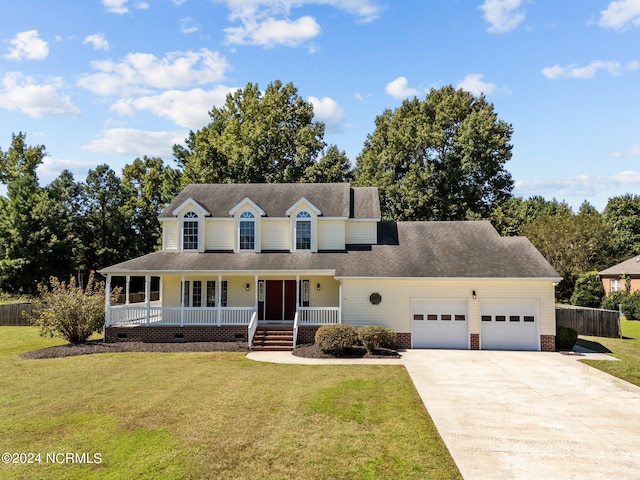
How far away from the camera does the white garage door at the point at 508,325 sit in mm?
19516

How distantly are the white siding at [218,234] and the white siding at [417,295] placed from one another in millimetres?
7162

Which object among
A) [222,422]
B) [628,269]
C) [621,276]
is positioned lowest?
[222,422]

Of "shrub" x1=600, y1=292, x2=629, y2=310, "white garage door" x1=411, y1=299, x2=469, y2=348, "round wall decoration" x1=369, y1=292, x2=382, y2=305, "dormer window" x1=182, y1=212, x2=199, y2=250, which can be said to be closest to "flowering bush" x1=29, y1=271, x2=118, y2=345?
"dormer window" x1=182, y1=212, x2=199, y2=250

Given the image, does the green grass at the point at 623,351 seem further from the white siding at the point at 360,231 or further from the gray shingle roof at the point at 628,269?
the white siding at the point at 360,231

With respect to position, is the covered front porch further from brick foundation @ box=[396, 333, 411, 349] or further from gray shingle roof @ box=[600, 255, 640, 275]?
gray shingle roof @ box=[600, 255, 640, 275]

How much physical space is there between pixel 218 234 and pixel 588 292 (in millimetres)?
28007

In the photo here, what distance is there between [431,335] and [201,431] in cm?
1309

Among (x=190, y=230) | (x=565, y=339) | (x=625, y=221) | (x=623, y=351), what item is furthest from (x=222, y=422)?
(x=625, y=221)

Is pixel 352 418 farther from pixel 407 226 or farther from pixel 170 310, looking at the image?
pixel 407 226

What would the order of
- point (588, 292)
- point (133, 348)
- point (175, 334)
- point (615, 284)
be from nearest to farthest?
point (133, 348) → point (175, 334) → point (588, 292) → point (615, 284)

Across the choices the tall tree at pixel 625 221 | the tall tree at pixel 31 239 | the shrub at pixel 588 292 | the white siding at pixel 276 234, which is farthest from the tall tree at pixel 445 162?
the tall tree at pixel 625 221

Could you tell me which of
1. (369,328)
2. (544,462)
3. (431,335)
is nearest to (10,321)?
(369,328)

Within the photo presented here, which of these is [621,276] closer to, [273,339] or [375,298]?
[375,298]

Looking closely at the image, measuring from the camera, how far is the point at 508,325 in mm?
19688
